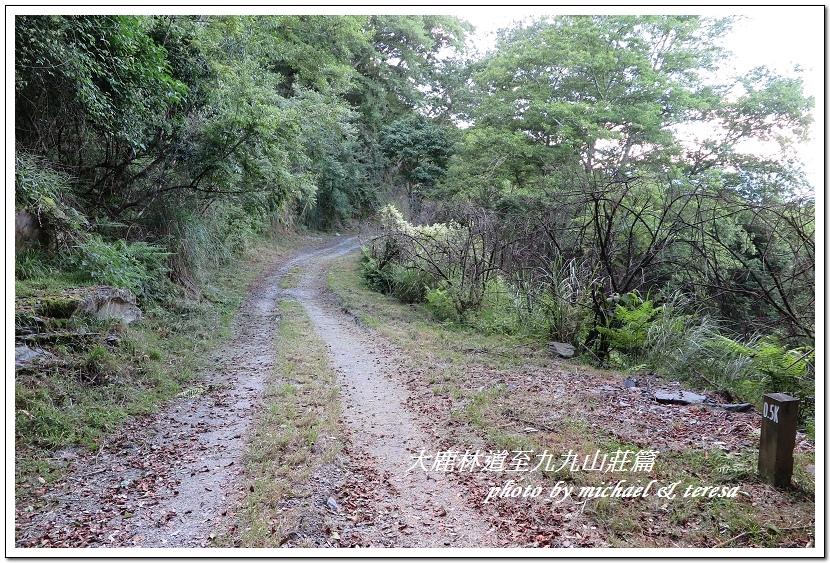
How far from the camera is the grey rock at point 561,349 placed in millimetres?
6738

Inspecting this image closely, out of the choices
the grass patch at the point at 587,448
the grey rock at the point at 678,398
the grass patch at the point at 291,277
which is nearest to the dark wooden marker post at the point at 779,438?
the grass patch at the point at 587,448

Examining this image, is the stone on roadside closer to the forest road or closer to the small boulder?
the small boulder

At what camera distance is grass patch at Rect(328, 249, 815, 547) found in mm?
2500

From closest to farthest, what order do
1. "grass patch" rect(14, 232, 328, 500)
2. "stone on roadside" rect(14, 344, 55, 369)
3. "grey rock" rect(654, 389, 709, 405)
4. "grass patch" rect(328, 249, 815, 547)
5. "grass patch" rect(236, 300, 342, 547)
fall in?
"grass patch" rect(328, 249, 815, 547) → "grass patch" rect(236, 300, 342, 547) → "grass patch" rect(14, 232, 328, 500) → "stone on roadside" rect(14, 344, 55, 369) → "grey rock" rect(654, 389, 709, 405)

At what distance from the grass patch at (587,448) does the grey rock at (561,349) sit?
21cm

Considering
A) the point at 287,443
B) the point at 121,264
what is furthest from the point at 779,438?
the point at 121,264

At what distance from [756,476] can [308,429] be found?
3.25 meters

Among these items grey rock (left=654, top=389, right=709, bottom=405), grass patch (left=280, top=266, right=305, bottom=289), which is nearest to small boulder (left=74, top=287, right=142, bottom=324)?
grey rock (left=654, top=389, right=709, bottom=405)

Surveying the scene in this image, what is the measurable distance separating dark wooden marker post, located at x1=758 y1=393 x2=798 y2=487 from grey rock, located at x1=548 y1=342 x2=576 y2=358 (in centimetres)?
384

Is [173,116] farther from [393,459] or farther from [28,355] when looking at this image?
[393,459]

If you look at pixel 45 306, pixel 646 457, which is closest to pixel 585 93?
pixel 646 457

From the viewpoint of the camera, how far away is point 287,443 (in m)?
3.73

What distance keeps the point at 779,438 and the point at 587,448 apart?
3.86 ft
